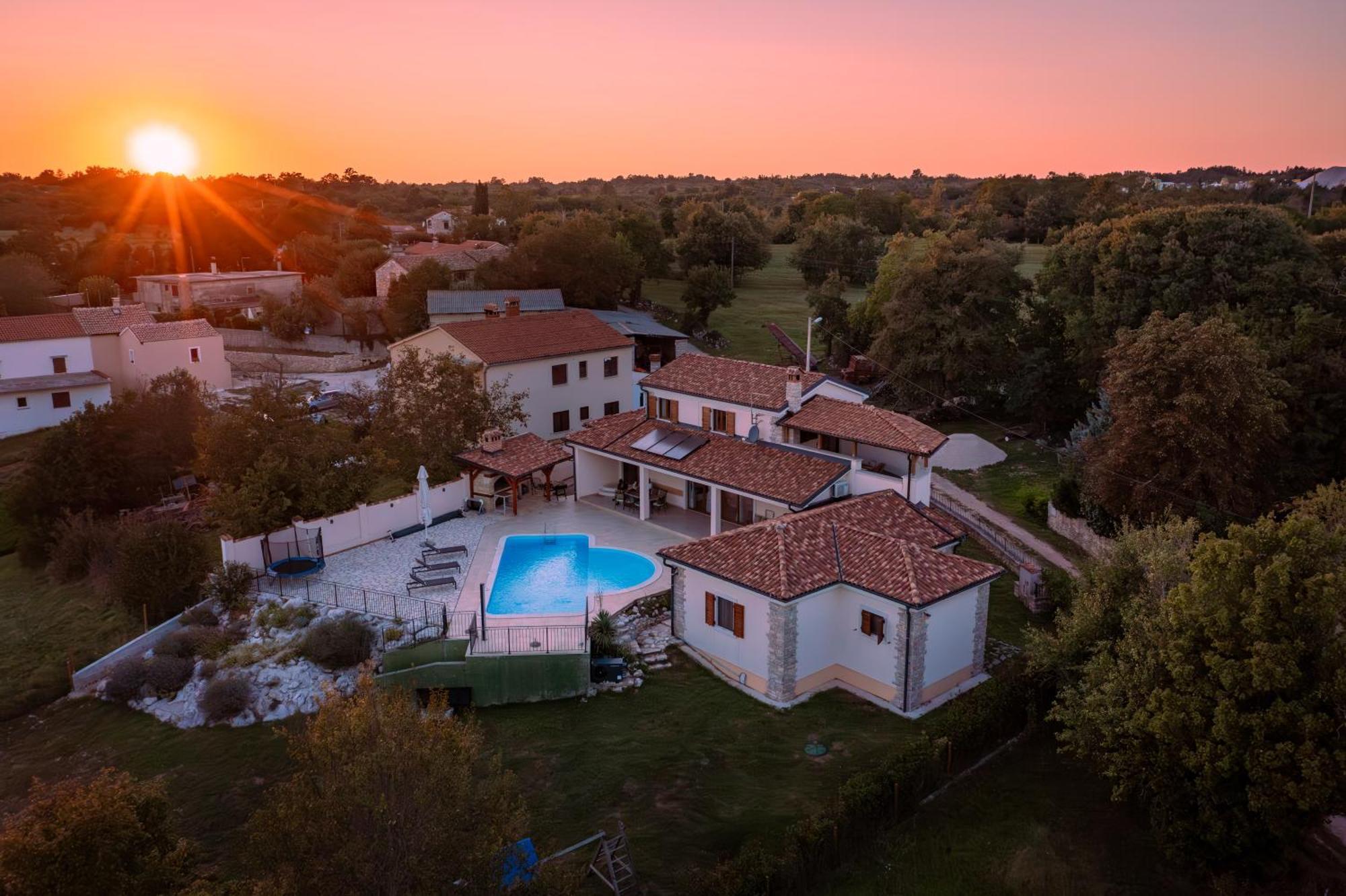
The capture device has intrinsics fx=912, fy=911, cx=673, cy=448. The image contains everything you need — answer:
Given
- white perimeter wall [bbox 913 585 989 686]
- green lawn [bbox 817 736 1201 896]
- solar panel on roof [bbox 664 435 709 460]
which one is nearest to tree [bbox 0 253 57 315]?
solar panel on roof [bbox 664 435 709 460]

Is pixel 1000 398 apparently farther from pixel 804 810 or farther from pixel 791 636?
pixel 804 810

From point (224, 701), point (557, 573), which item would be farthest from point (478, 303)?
point (224, 701)

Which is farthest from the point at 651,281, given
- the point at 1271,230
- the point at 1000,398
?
the point at 1271,230

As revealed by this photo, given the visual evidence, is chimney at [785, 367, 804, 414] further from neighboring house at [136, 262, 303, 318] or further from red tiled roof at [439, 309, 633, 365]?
neighboring house at [136, 262, 303, 318]

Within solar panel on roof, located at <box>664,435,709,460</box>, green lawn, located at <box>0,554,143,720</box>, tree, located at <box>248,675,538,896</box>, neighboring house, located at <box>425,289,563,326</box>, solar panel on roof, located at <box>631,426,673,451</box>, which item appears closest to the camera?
tree, located at <box>248,675,538,896</box>

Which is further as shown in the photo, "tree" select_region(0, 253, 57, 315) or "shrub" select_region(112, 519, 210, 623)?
"tree" select_region(0, 253, 57, 315)

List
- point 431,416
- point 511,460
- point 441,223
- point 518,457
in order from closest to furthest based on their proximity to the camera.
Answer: point 511,460
point 518,457
point 431,416
point 441,223

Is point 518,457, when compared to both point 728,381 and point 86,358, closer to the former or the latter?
point 728,381
